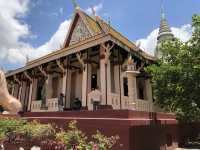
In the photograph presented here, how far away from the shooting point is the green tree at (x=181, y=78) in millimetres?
9938

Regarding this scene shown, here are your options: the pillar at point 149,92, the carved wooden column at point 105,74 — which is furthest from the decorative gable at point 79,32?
the pillar at point 149,92

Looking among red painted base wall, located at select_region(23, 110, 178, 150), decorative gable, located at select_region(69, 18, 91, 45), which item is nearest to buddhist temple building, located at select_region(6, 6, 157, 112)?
decorative gable, located at select_region(69, 18, 91, 45)

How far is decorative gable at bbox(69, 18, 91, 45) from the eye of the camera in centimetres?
1396

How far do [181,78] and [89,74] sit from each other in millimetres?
4501

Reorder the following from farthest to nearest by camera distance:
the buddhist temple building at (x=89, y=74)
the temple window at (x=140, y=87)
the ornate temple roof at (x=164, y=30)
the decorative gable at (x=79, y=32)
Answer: the ornate temple roof at (x=164, y=30) < the temple window at (x=140, y=87) < the decorative gable at (x=79, y=32) < the buddhist temple building at (x=89, y=74)

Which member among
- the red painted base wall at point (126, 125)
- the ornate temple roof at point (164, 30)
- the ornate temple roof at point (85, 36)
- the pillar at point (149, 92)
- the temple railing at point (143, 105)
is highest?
the ornate temple roof at point (164, 30)

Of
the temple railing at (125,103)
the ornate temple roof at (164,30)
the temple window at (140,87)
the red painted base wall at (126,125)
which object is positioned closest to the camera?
the red painted base wall at (126,125)

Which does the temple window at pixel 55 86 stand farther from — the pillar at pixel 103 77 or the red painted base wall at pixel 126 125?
the pillar at pixel 103 77

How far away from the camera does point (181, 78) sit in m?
10.1

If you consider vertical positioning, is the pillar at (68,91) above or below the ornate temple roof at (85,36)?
below

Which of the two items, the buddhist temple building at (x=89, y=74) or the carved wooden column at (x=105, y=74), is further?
the buddhist temple building at (x=89, y=74)

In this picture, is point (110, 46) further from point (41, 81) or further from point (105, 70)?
point (41, 81)

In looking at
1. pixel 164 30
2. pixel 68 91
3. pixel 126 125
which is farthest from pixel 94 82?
pixel 164 30

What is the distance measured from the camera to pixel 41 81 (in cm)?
1566
